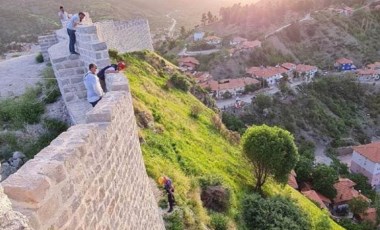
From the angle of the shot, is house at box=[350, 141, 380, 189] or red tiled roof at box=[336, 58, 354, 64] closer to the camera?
house at box=[350, 141, 380, 189]

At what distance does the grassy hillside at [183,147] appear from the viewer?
11773 millimetres

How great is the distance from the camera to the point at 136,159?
6.54 m

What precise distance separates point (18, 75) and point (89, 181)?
12220mm

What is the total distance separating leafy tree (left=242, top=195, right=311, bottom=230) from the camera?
48.8ft

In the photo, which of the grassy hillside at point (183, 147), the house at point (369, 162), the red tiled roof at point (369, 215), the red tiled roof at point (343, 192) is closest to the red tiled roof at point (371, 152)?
the house at point (369, 162)

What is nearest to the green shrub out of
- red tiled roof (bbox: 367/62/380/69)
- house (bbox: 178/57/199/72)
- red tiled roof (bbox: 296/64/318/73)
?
house (bbox: 178/57/199/72)

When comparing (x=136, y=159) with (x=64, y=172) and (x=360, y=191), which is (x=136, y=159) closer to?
(x=64, y=172)

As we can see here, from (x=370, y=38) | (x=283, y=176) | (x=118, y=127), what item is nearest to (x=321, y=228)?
(x=283, y=176)

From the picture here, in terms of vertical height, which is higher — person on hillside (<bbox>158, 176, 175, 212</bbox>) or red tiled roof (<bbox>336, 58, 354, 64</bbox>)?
person on hillside (<bbox>158, 176, 175, 212</bbox>)

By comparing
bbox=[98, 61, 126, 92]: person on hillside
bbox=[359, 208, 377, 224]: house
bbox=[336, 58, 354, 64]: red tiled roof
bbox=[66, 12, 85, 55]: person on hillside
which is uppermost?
bbox=[66, 12, 85, 55]: person on hillside

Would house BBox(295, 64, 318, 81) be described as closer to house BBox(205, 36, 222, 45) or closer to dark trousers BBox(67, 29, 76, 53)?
house BBox(205, 36, 222, 45)

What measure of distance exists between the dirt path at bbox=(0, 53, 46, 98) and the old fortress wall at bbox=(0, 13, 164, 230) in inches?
271

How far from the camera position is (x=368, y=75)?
223 ft

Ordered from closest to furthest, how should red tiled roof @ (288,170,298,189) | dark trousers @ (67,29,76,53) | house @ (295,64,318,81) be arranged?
dark trousers @ (67,29,76,53)
red tiled roof @ (288,170,298,189)
house @ (295,64,318,81)
